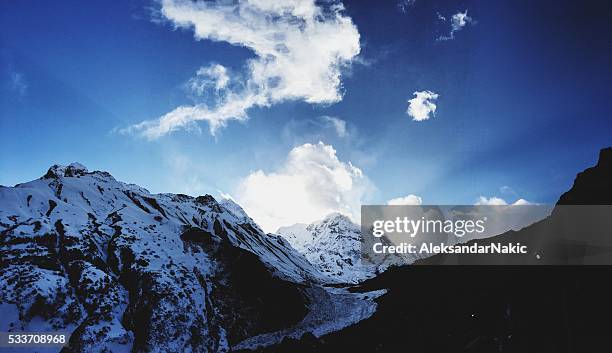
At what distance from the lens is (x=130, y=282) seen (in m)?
58.8

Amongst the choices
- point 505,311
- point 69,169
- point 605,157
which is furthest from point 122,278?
point 69,169

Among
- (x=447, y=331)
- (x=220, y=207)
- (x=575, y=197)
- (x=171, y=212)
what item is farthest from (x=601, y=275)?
(x=220, y=207)

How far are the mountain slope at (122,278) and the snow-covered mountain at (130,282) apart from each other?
0.16m

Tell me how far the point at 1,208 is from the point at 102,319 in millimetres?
26245

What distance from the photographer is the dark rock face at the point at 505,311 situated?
27906mm

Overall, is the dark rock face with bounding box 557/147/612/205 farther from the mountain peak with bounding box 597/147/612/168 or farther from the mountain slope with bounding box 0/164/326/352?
the mountain slope with bounding box 0/164/326/352

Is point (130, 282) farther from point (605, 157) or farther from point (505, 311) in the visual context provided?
point (605, 157)

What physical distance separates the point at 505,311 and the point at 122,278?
55245 mm

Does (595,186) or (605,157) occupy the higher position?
(605,157)

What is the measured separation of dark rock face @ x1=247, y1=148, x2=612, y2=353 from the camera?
27.9m

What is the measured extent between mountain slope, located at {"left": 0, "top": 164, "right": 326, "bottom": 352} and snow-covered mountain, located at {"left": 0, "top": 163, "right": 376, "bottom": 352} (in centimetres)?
16

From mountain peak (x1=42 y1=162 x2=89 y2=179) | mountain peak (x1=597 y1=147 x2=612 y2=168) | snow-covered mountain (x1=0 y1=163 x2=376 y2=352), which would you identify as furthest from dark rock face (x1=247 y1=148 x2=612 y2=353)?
mountain peak (x1=42 y1=162 x2=89 y2=179)

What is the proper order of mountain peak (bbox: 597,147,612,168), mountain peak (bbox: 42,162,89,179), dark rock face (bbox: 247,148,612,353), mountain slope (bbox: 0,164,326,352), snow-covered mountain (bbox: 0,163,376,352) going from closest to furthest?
dark rock face (bbox: 247,148,612,353) < mountain peak (bbox: 597,147,612,168) < mountain slope (bbox: 0,164,326,352) < snow-covered mountain (bbox: 0,163,376,352) < mountain peak (bbox: 42,162,89,179)

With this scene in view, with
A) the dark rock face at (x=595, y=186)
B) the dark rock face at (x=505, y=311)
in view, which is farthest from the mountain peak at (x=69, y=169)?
the dark rock face at (x=595, y=186)
